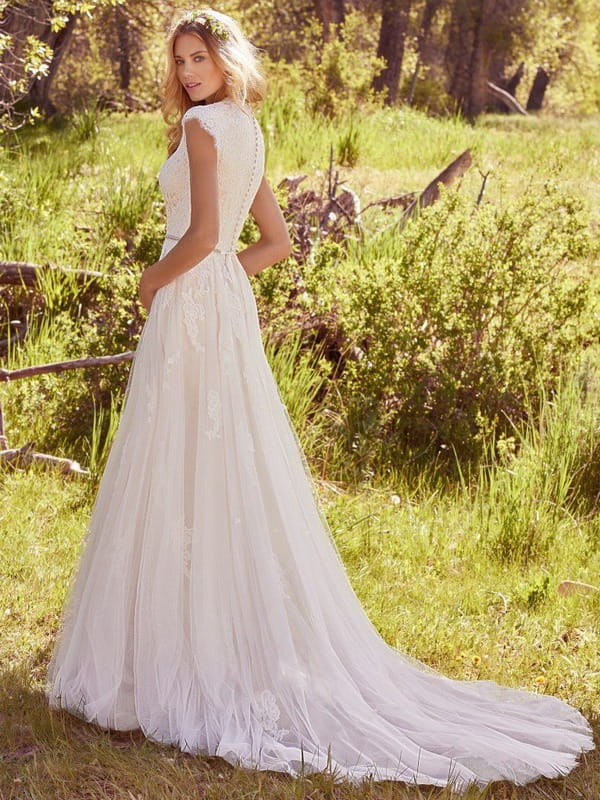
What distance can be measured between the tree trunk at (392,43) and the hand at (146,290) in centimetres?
1625

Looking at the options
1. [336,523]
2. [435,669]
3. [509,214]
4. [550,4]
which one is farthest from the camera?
[550,4]

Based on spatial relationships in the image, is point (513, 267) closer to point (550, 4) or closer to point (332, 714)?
point (332, 714)

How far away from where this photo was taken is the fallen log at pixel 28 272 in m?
7.14

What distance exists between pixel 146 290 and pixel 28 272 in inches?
159

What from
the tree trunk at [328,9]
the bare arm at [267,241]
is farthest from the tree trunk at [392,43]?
the bare arm at [267,241]

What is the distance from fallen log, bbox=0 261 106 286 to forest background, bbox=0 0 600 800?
0.03 m

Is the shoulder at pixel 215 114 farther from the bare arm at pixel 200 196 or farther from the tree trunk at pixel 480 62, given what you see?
the tree trunk at pixel 480 62

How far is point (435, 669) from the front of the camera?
3973mm

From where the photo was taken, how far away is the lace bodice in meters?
3.26

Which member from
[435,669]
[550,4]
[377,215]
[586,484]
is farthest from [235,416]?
[550,4]

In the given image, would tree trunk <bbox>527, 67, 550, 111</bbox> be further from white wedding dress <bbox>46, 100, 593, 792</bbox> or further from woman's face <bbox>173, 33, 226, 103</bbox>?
white wedding dress <bbox>46, 100, 593, 792</bbox>

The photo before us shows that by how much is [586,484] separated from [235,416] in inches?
120

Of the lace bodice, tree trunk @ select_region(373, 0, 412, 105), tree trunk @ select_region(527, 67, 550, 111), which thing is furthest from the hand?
tree trunk @ select_region(527, 67, 550, 111)

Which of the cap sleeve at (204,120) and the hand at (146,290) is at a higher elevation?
the cap sleeve at (204,120)
